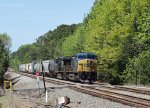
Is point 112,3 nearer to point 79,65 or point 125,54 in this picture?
point 125,54

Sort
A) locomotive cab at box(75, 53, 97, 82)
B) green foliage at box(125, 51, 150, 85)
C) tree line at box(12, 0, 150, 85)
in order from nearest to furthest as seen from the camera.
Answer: green foliage at box(125, 51, 150, 85), locomotive cab at box(75, 53, 97, 82), tree line at box(12, 0, 150, 85)

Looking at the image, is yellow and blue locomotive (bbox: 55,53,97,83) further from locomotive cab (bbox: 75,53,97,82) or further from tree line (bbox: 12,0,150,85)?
tree line (bbox: 12,0,150,85)

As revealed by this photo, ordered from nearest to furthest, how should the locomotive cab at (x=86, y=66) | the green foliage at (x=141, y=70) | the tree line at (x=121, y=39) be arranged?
the green foliage at (x=141, y=70)
the locomotive cab at (x=86, y=66)
the tree line at (x=121, y=39)

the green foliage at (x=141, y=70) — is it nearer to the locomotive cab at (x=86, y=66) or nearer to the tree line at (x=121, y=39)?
the tree line at (x=121, y=39)

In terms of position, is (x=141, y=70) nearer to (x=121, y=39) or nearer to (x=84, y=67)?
(x=84, y=67)

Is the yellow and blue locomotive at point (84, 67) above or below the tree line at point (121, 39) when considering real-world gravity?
below

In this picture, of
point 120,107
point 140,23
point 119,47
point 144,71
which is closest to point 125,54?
point 119,47

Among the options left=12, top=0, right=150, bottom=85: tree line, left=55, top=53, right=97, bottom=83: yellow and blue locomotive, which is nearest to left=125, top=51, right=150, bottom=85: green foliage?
left=12, top=0, right=150, bottom=85: tree line

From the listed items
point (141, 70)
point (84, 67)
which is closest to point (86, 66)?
point (84, 67)

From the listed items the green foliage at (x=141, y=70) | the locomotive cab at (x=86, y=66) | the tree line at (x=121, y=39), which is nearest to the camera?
the green foliage at (x=141, y=70)

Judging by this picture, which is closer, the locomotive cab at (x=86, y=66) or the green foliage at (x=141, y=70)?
the green foliage at (x=141, y=70)

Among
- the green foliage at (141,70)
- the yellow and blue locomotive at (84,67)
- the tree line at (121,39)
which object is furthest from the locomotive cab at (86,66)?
the tree line at (121,39)

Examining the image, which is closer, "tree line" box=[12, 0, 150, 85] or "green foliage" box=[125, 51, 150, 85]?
"green foliage" box=[125, 51, 150, 85]

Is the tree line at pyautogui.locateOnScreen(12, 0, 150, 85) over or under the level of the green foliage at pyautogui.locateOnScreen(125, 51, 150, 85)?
over
